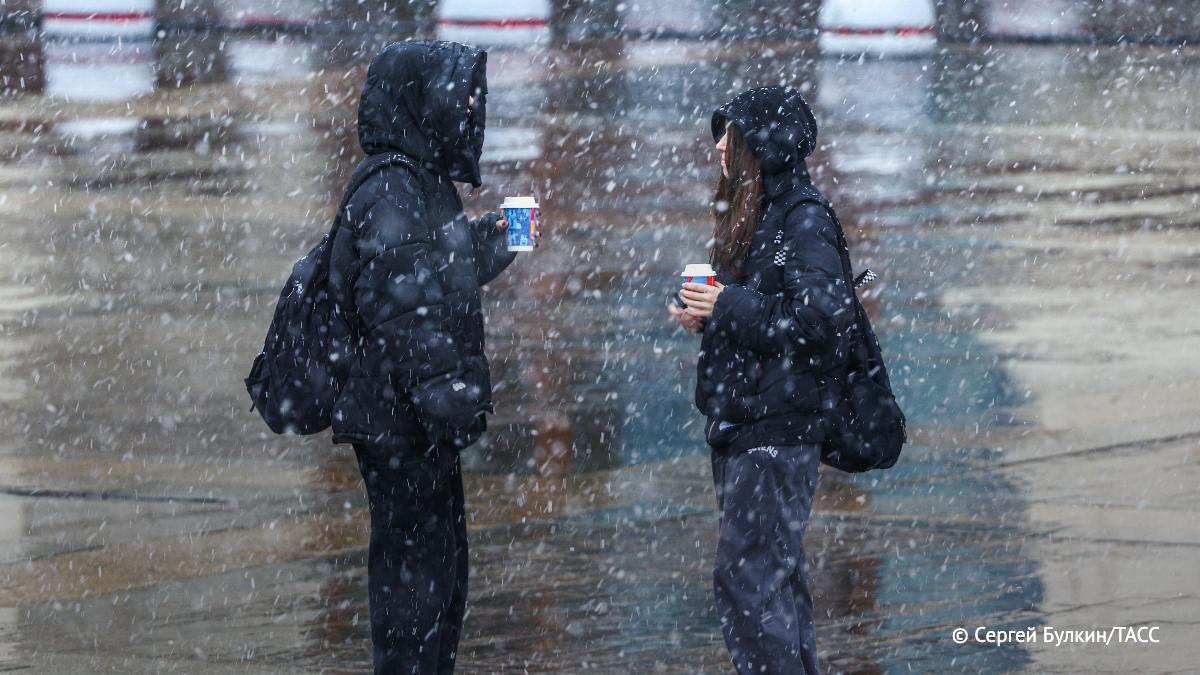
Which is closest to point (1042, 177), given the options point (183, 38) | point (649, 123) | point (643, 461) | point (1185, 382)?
point (649, 123)

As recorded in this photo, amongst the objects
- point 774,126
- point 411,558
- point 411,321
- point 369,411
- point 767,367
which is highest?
point 774,126

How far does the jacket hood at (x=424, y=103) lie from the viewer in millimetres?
4375

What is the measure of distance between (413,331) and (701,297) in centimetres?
73

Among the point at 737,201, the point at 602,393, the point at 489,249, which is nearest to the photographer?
the point at 737,201

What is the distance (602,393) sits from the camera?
7824mm

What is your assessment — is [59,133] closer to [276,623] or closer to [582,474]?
[582,474]

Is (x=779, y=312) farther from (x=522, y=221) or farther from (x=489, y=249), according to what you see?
(x=489, y=249)

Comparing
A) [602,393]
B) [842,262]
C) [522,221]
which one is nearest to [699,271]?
[842,262]

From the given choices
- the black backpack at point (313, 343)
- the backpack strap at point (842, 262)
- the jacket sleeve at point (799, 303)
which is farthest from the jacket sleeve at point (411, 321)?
the backpack strap at point (842, 262)

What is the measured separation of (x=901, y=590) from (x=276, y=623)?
1.99 metres

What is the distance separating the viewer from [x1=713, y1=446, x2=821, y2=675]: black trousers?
14.4 feet

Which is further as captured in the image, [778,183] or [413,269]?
[778,183]

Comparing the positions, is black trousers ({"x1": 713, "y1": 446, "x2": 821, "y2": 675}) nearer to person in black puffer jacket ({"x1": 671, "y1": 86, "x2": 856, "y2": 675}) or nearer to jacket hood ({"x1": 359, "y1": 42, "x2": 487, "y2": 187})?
person in black puffer jacket ({"x1": 671, "y1": 86, "x2": 856, "y2": 675})

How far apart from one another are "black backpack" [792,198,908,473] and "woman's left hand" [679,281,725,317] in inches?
13.2
